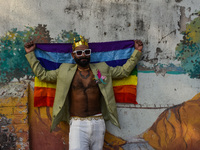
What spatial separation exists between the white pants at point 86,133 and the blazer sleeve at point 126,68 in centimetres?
75

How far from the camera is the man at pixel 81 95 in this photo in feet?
12.2

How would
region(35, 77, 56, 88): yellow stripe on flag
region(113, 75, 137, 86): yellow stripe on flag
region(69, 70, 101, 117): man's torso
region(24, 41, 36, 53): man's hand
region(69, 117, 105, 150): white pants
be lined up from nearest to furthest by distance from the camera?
region(69, 117, 105, 150): white pants
region(69, 70, 101, 117): man's torso
region(24, 41, 36, 53): man's hand
region(35, 77, 56, 88): yellow stripe on flag
region(113, 75, 137, 86): yellow stripe on flag

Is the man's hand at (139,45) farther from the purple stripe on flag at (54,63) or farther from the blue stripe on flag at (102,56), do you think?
the purple stripe on flag at (54,63)

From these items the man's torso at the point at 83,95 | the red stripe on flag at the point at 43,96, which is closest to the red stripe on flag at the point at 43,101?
the red stripe on flag at the point at 43,96

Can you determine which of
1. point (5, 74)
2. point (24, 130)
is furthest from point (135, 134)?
point (5, 74)

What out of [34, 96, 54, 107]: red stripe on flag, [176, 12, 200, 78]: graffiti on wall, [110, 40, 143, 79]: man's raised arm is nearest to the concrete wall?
[176, 12, 200, 78]: graffiti on wall

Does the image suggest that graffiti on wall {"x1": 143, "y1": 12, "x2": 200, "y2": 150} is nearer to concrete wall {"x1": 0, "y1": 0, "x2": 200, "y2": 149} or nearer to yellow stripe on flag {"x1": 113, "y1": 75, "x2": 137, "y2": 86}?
concrete wall {"x1": 0, "y1": 0, "x2": 200, "y2": 149}

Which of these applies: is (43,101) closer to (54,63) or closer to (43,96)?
(43,96)

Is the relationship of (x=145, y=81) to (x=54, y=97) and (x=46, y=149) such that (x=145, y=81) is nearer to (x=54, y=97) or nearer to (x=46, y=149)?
(x=54, y=97)

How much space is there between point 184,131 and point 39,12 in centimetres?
315

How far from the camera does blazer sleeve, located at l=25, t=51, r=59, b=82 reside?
12.7 feet

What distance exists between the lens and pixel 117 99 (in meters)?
4.25

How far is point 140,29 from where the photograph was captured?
14.0 ft

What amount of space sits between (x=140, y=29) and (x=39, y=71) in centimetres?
181
